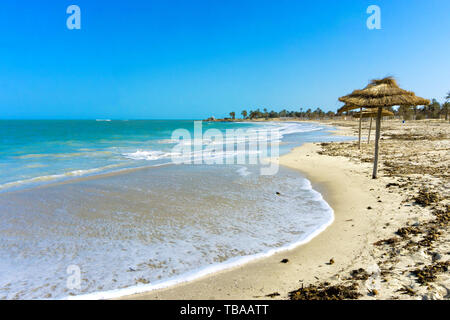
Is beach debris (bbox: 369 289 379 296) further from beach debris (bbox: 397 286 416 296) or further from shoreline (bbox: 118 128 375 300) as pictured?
shoreline (bbox: 118 128 375 300)

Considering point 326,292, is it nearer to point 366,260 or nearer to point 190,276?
point 366,260

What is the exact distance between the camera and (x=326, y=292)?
3.05 meters

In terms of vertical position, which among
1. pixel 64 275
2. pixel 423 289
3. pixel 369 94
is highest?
pixel 369 94

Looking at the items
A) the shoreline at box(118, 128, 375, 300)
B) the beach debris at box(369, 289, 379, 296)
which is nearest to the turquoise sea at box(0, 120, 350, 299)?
the shoreline at box(118, 128, 375, 300)

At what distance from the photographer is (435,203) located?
5805 mm

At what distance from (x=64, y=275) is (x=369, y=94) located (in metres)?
9.17

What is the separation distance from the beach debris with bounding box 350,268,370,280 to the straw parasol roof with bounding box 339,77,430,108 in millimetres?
6279

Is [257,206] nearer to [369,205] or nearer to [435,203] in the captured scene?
[369,205]

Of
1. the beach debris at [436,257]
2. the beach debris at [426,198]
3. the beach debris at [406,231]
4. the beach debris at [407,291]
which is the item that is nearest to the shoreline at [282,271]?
the beach debris at [406,231]

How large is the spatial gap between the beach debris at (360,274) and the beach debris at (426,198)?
3504 mm

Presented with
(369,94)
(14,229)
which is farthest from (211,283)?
(369,94)

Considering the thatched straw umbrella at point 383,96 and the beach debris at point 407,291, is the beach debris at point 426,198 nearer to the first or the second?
the thatched straw umbrella at point 383,96

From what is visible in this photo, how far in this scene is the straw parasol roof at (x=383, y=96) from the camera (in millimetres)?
8016
